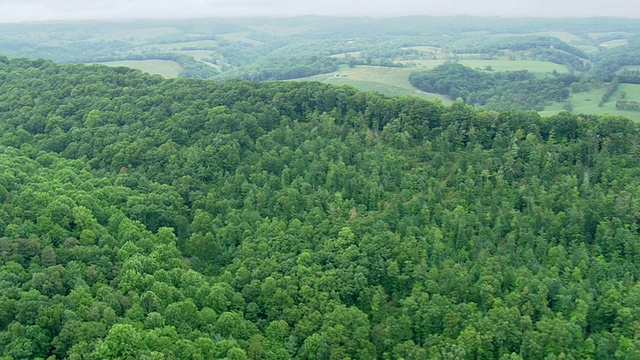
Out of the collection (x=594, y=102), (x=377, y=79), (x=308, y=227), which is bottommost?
(x=308, y=227)

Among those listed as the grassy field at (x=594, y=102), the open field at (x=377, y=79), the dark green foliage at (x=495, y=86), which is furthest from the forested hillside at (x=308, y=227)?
the open field at (x=377, y=79)

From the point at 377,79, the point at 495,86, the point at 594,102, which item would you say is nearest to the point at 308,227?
the point at 594,102

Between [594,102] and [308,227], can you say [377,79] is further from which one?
[308,227]

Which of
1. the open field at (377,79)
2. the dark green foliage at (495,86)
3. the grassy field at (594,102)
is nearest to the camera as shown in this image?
the grassy field at (594,102)

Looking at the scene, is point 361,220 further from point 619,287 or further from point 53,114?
point 53,114

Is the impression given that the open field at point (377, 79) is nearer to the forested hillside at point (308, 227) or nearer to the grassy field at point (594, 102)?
the grassy field at point (594, 102)

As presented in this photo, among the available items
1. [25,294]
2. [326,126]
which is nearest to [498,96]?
[326,126]
